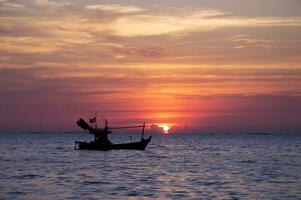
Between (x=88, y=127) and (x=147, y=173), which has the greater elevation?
(x=88, y=127)

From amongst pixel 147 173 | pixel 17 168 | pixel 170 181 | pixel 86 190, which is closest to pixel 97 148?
pixel 17 168

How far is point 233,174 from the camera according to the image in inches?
1788

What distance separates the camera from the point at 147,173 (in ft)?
152

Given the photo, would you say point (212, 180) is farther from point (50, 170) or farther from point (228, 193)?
point (50, 170)

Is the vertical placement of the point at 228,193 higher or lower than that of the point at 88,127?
lower

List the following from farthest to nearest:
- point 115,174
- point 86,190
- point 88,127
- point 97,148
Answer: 1. point 97,148
2. point 88,127
3. point 115,174
4. point 86,190

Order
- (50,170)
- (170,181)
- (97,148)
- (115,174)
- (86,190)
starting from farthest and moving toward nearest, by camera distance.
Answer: (97,148)
(50,170)
(115,174)
(170,181)
(86,190)

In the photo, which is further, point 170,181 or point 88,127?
point 88,127

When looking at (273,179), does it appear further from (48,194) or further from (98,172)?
(48,194)

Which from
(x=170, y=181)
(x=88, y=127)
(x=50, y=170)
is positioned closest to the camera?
(x=170, y=181)

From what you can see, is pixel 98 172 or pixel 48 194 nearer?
pixel 48 194

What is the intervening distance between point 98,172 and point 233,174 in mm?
11767

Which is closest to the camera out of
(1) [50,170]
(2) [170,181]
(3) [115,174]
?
(2) [170,181]

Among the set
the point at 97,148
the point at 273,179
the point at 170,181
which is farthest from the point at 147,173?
the point at 97,148
